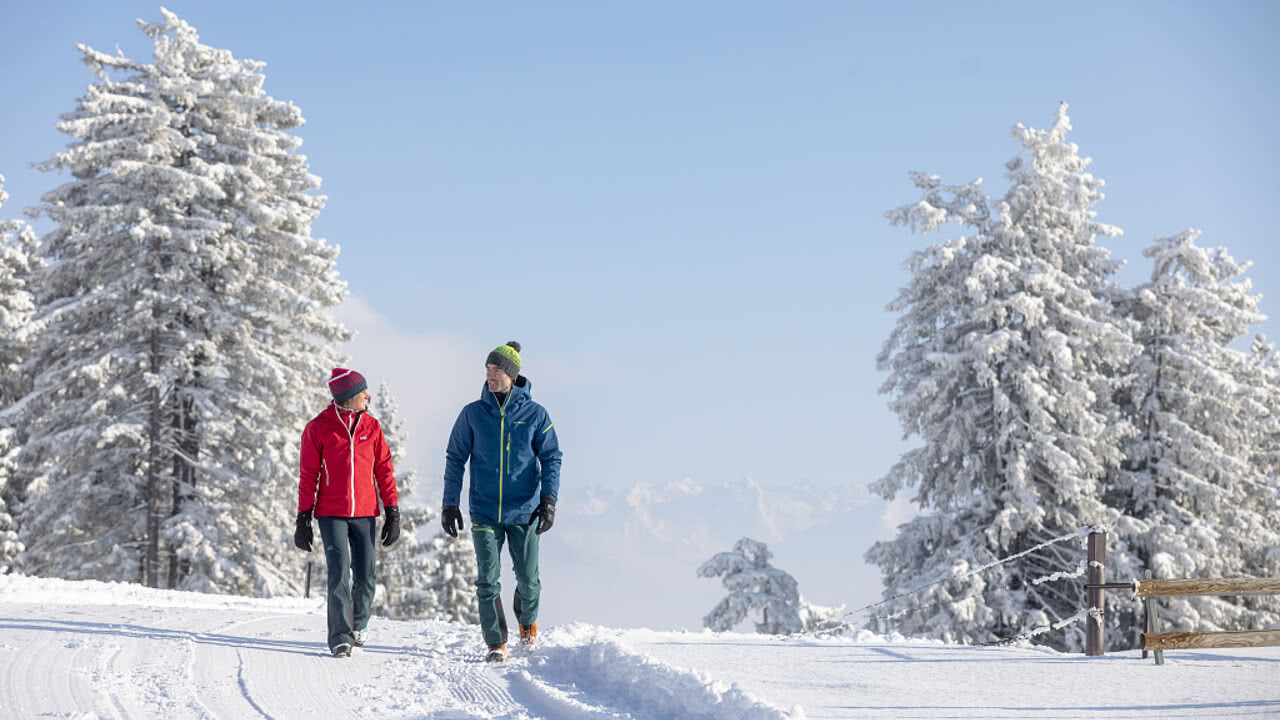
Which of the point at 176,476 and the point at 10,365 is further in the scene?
the point at 10,365

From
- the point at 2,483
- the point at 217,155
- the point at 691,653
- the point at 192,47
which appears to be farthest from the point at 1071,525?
the point at 2,483

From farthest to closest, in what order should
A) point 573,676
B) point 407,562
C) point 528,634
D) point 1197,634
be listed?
point 407,562 → point 1197,634 → point 528,634 → point 573,676

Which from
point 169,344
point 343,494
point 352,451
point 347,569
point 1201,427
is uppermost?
point 169,344

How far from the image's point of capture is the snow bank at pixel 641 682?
5.70 meters

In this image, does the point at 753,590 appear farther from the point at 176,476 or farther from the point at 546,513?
the point at 546,513

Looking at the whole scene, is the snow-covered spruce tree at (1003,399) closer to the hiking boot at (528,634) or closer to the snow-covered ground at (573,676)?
the snow-covered ground at (573,676)

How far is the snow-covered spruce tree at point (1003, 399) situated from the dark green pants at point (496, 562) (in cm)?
1451

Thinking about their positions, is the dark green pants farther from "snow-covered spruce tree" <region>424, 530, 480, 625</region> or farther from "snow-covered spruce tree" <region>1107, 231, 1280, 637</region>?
"snow-covered spruce tree" <region>424, 530, 480, 625</region>

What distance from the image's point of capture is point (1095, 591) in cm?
961

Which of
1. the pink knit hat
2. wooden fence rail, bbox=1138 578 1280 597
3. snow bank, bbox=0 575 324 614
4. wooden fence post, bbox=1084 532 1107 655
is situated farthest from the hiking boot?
wooden fence rail, bbox=1138 578 1280 597

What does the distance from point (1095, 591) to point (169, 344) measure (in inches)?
770

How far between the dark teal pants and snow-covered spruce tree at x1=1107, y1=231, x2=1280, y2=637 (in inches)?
795

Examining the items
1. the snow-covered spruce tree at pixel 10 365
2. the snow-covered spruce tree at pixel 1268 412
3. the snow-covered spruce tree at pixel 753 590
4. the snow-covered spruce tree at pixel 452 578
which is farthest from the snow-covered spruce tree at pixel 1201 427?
the snow-covered spruce tree at pixel 10 365

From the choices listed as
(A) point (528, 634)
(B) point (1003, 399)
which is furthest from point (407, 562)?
(A) point (528, 634)
